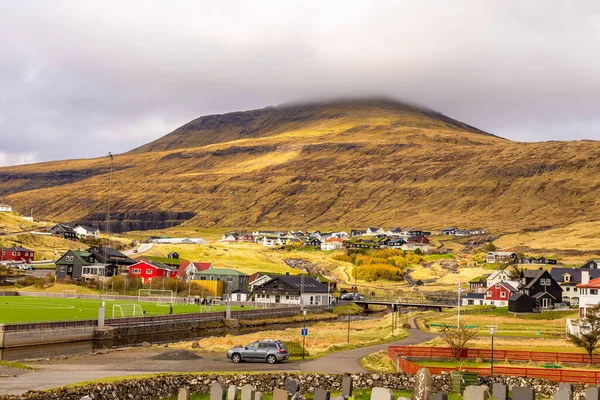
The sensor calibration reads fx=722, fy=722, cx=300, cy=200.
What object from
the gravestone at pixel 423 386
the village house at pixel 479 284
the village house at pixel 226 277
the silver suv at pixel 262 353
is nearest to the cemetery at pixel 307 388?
the gravestone at pixel 423 386

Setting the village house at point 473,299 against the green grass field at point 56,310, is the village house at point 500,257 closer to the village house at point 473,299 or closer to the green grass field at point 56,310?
the village house at point 473,299

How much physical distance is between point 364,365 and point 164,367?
41.4 feet

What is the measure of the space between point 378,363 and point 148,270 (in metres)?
93.8

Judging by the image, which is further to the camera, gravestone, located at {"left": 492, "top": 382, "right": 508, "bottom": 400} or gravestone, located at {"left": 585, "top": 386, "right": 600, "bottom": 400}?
gravestone, located at {"left": 492, "top": 382, "right": 508, "bottom": 400}

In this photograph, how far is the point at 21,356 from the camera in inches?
2112

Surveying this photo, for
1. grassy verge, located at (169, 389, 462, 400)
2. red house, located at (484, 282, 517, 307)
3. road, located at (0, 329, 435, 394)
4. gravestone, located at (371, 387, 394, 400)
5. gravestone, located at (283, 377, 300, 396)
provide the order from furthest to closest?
red house, located at (484, 282, 517, 307) → road, located at (0, 329, 435, 394) → grassy verge, located at (169, 389, 462, 400) → gravestone, located at (283, 377, 300, 396) → gravestone, located at (371, 387, 394, 400)

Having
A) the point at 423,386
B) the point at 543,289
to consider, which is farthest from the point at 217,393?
the point at 543,289

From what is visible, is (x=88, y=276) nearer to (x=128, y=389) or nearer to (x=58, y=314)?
(x=58, y=314)

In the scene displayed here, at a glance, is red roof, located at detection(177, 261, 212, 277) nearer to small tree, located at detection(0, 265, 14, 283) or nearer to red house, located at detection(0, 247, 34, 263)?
small tree, located at detection(0, 265, 14, 283)

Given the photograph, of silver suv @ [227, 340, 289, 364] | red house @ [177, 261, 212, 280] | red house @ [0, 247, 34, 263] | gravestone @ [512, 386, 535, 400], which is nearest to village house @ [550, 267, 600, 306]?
red house @ [177, 261, 212, 280]

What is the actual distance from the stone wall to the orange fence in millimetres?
1510

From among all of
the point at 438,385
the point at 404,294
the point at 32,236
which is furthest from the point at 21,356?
the point at 32,236

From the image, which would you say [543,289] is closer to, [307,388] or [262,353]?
[262,353]

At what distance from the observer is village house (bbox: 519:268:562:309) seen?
117 metres
